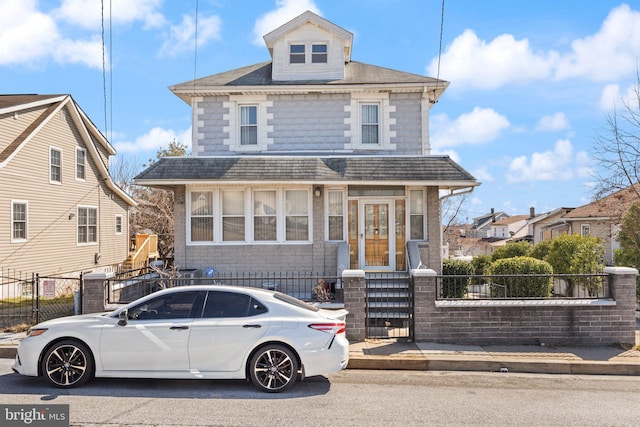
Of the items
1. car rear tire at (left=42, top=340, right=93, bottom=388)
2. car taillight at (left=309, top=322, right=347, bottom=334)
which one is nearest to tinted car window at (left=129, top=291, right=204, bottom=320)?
car rear tire at (left=42, top=340, right=93, bottom=388)

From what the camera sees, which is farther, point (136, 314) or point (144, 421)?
point (136, 314)

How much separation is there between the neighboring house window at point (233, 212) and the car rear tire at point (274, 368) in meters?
7.66

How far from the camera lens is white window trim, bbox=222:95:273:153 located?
1522 centimetres

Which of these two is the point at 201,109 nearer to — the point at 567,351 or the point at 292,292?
the point at 292,292

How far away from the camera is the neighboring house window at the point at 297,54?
16000mm

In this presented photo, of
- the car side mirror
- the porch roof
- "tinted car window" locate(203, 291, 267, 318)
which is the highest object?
the porch roof

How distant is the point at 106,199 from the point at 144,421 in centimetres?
2090

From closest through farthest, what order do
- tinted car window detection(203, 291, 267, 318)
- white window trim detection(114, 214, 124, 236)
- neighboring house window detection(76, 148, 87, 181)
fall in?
1. tinted car window detection(203, 291, 267, 318)
2. neighboring house window detection(76, 148, 87, 181)
3. white window trim detection(114, 214, 124, 236)

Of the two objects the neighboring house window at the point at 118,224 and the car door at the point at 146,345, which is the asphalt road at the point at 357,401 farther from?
the neighboring house window at the point at 118,224

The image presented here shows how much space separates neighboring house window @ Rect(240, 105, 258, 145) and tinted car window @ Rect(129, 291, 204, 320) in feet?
29.5

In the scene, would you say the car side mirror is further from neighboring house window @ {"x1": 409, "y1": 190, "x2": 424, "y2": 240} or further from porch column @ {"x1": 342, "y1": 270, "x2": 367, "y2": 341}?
neighboring house window @ {"x1": 409, "y1": 190, "x2": 424, "y2": 240}

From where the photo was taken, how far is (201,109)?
50.2 ft

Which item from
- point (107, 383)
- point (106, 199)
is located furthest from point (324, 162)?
point (106, 199)

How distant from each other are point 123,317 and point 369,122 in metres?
10.5
